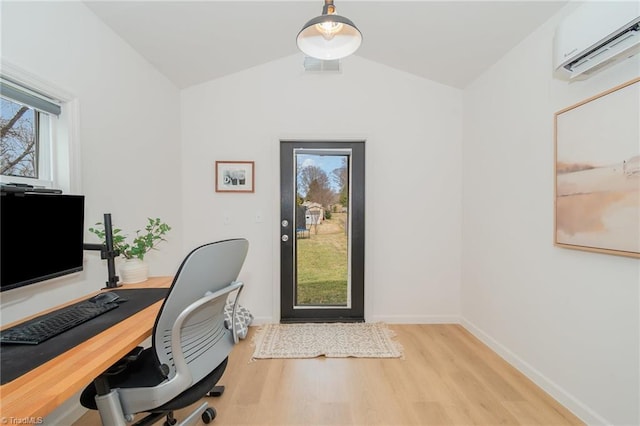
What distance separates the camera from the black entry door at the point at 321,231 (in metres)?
3.03

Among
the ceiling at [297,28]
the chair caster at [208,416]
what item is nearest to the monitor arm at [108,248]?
the chair caster at [208,416]

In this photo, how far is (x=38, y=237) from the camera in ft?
3.99

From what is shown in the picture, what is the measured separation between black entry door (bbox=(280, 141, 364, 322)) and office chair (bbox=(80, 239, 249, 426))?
172 centimetres

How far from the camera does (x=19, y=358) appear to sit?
92 centimetres

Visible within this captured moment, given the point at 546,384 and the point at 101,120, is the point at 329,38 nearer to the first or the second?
the point at 101,120

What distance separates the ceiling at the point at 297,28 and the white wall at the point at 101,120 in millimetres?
206

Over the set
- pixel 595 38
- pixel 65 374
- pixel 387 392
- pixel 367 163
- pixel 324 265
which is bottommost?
pixel 387 392

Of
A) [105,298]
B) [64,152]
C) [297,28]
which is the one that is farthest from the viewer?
[297,28]

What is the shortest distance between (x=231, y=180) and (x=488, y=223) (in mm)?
2609

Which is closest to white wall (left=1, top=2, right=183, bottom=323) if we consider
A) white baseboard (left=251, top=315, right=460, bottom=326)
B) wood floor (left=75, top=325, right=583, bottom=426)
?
wood floor (left=75, top=325, right=583, bottom=426)

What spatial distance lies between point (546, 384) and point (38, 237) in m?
3.07

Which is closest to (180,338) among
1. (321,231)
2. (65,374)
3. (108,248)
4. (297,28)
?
(65,374)

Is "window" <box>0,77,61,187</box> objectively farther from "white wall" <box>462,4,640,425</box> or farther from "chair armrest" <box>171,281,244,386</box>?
"white wall" <box>462,4,640,425</box>

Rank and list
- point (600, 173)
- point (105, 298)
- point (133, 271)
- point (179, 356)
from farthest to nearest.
Result: point (133, 271) < point (600, 173) < point (105, 298) < point (179, 356)
